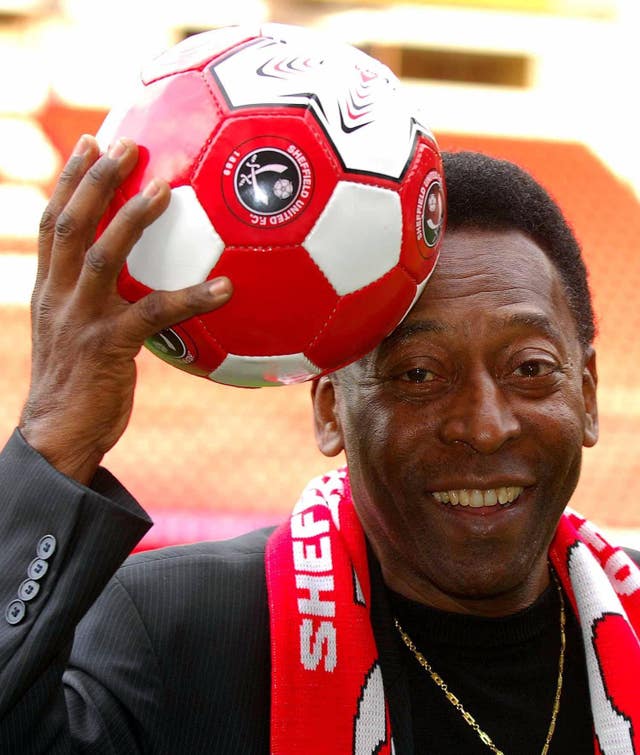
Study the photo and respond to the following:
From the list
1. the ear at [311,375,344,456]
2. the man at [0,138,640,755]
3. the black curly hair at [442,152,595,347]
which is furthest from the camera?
the ear at [311,375,344,456]

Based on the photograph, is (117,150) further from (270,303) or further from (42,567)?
(42,567)

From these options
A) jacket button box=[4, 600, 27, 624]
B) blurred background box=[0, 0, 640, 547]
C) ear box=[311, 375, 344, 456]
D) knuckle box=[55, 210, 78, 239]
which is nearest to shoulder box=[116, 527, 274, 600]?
ear box=[311, 375, 344, 456]

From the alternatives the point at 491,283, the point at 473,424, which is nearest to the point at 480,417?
the point at 473,424

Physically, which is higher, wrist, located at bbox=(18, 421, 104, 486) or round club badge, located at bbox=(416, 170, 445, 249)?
round club badge, located at bbox=(416, 170, 445, 249)

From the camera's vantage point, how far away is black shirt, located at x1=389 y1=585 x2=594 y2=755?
227 centimetres

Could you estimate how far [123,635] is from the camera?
6.86 ft

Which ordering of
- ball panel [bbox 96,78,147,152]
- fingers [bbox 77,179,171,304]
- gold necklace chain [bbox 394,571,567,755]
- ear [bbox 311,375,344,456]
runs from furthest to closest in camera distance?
ear [bbox 311,375,344,456]
gold necklace chain [bbox 394,571,567,755]
ball panel [bbox 96,78,147,152]
fingers [bbox 77,179,171,304]

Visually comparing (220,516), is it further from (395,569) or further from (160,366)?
(395,569)

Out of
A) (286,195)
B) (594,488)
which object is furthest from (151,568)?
(594,488)

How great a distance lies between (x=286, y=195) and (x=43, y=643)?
697mm

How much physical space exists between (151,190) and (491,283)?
2.57ft

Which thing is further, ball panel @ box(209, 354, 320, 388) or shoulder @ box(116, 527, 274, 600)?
shoulder @ box(116, 527, 274, 600)

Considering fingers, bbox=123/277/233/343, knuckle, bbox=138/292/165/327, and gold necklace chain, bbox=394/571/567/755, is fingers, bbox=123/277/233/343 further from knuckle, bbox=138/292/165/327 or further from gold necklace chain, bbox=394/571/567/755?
gold necklace chain, bbox=394/571/567/755

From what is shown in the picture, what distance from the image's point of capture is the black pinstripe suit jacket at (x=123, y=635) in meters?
1.70
